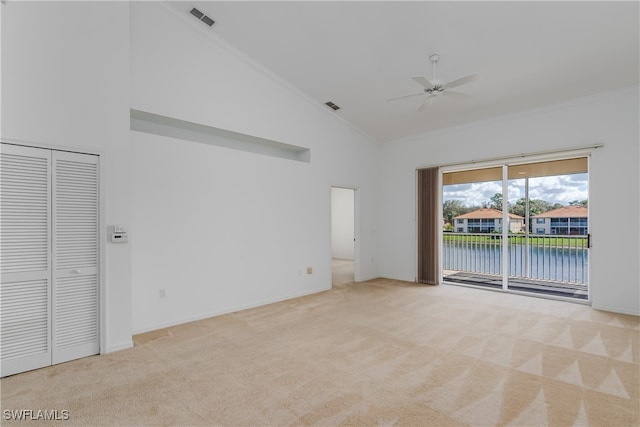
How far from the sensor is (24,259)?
2.81 meters

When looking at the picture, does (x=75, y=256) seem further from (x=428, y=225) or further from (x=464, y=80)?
(x=428, y=225)

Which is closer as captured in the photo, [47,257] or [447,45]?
[47,257]

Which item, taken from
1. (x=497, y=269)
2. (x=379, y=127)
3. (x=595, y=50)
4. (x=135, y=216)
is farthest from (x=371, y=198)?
(x=135, y=216)

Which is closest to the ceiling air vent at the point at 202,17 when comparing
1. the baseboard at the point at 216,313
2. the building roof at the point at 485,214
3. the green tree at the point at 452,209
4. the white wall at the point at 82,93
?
the white wall at the point at 82,93

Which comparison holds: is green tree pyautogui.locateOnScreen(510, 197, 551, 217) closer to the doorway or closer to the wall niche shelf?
the wall niche shelf

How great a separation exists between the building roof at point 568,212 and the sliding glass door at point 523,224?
0.01 m

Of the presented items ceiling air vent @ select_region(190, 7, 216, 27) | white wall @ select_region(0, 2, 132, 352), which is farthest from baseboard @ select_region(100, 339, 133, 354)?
ceiling air vent @ select_region(190, 7, 216, 27)

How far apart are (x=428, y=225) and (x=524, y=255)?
191 cm

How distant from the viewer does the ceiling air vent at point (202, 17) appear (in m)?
3.87

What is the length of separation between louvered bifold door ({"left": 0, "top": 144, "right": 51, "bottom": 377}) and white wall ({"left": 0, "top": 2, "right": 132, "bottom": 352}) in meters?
0.26

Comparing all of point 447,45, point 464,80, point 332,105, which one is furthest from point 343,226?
point 464,80

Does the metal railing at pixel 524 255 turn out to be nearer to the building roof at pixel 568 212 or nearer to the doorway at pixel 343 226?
the building roof at pixel 568 212

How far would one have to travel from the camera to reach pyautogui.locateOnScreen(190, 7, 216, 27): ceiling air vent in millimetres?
3867

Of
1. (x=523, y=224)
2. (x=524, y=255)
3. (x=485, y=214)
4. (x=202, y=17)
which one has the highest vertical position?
(x=202, y=17)
